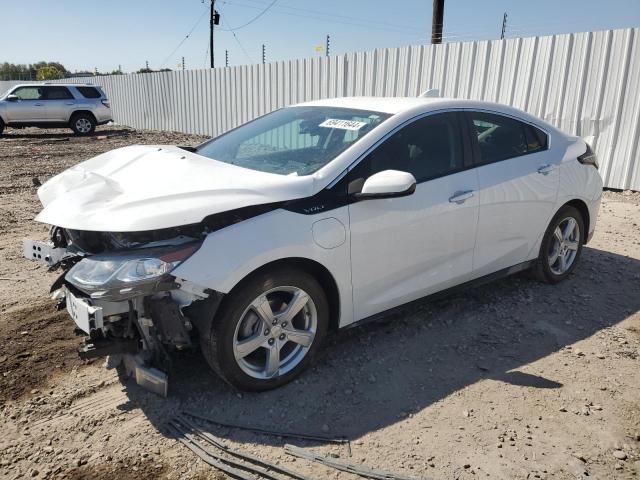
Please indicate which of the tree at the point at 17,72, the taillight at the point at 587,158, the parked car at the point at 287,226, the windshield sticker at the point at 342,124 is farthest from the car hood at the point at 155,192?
the tree at the point at 17,72

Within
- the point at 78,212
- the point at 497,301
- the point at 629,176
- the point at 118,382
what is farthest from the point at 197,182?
the point at 629,176

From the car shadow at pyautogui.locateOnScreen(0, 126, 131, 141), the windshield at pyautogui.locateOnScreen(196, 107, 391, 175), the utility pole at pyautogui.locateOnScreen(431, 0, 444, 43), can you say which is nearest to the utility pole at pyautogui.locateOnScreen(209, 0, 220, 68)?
the car shadow at pyautogui.locateOnScreen(0, 126, 131, 141)

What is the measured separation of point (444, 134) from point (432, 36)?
943 centimetres

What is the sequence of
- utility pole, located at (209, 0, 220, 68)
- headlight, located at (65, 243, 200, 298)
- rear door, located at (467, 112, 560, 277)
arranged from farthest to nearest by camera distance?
utility pole, located at (209, 0, 220, 68), rear door, located at (467, 112, 560, 277), headlight, located at (65, 243, 200, 298)

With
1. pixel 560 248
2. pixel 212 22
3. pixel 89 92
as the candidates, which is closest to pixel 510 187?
pixel 560 248

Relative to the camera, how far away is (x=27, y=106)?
18328 millimetres

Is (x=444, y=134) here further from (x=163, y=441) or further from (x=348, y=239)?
(x=163, y=441)

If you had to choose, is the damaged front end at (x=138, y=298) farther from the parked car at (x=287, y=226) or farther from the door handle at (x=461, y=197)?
the door handle at (x=461, y=197)

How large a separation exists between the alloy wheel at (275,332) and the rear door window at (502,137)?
1837 millimetres

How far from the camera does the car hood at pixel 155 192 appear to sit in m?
2.75

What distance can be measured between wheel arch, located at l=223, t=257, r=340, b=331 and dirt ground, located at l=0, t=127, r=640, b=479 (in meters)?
0.40

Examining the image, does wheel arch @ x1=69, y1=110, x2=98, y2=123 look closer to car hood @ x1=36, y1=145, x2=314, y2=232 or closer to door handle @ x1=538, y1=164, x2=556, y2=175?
car hood @ x1=36, y1=145, x2=314, y2=232

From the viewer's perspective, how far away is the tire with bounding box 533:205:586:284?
15.4 feet

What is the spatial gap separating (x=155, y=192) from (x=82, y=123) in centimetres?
1833
